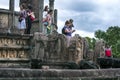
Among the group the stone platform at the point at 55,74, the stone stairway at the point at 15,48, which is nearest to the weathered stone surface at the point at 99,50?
the stone stairway at the point at 15,48

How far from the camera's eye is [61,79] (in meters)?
10.7

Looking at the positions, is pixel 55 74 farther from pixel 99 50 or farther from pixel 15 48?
pixel 99 50

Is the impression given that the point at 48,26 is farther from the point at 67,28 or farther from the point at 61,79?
the point at 61,79

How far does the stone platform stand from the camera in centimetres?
1016

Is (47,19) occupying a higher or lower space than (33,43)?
higher

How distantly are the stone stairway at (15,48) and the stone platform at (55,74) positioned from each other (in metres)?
5.76

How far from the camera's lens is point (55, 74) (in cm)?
1068

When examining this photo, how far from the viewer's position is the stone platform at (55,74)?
10.2 metres

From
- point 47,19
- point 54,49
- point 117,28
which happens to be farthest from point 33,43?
point 117,28

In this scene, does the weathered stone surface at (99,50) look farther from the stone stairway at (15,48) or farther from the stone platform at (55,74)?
the stone platform at (55,74)

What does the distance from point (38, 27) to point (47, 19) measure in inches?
35.9

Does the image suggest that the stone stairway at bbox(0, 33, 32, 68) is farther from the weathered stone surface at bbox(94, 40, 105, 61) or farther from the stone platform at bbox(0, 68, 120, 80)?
the stone platform at bbox(0, 68, 120, 80)

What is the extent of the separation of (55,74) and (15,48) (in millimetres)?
6938

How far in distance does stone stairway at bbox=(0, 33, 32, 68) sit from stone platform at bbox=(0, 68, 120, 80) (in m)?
5.76
